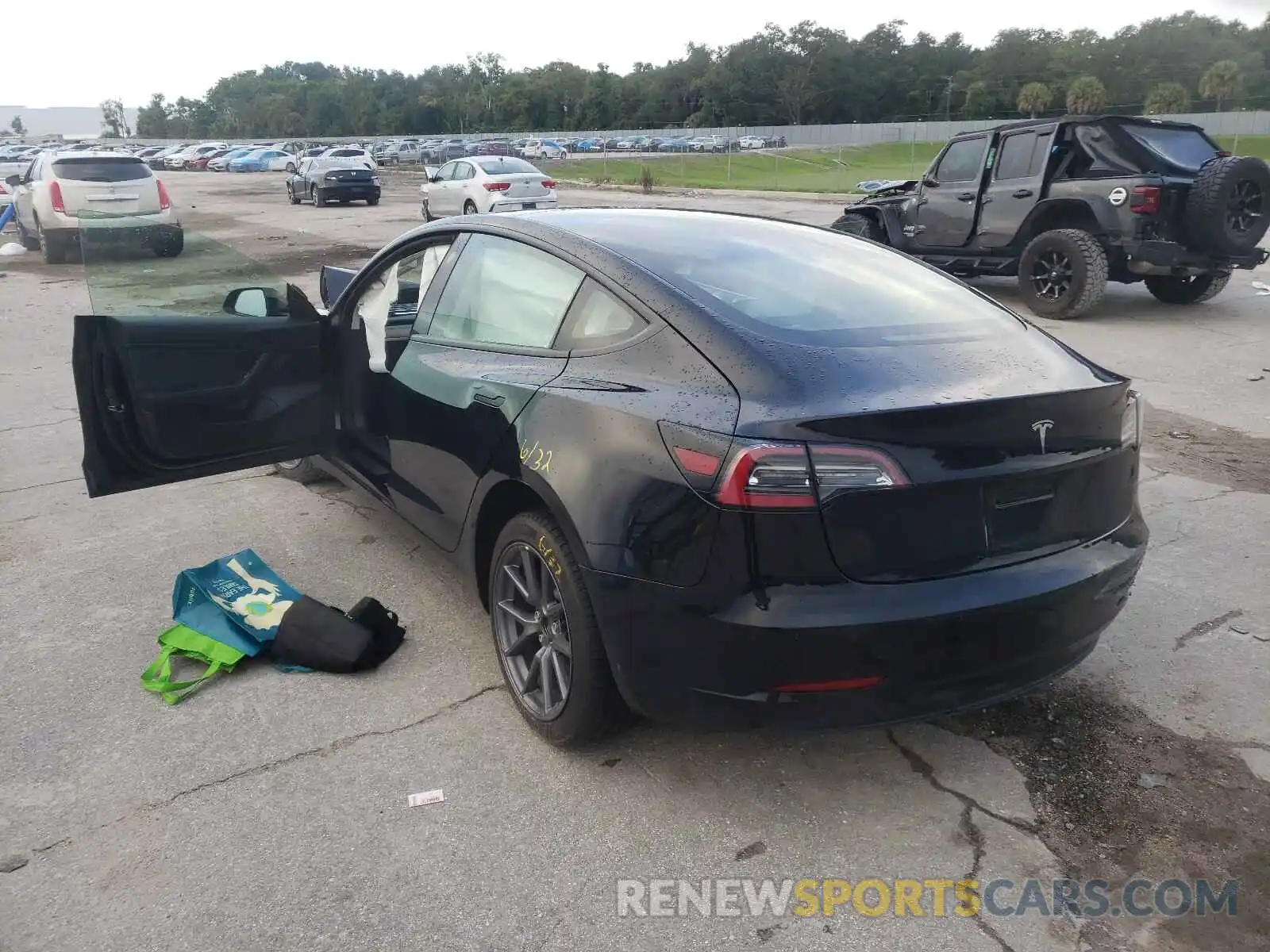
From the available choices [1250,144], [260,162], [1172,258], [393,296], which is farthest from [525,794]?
[260,162]

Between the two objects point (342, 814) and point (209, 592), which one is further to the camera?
point (209, 592)

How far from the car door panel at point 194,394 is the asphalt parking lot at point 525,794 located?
588 mm

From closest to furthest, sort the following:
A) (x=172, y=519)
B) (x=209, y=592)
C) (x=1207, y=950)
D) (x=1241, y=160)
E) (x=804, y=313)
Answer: (x=1207, y=950)
(x=804, y=313)
(x=209, y=592)
(x=172, y=519)
(x=1241, y=160)

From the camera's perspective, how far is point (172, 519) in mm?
5094

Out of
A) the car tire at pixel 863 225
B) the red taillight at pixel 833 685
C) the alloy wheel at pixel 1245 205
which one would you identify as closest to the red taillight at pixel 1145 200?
the alloy wheel at pixel 1245 205

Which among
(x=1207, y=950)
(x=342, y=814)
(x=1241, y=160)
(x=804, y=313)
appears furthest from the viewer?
(x=1241, y=160)

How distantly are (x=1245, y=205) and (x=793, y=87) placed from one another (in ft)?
327

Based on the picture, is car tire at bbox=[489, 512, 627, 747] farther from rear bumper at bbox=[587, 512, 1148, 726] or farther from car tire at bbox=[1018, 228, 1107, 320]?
car tire at bbox=[1018, 228, 1107, 320]

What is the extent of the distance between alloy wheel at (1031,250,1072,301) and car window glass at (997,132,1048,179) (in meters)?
0.95

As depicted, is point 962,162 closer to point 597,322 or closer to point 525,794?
point 597,322

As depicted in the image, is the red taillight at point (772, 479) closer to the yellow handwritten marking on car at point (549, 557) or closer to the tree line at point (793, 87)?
the yellow handwritten marking on car at point (549, 557)

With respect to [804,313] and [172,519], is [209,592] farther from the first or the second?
[804,313]

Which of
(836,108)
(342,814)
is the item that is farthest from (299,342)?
(836,108)

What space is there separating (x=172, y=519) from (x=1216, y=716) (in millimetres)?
4856
